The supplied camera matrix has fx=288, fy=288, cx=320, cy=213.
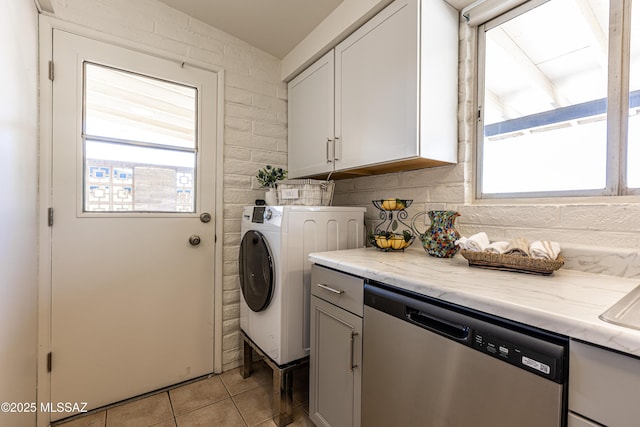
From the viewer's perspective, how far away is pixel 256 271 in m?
1.72

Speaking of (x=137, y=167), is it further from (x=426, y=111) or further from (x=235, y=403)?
(x=426, y=111)

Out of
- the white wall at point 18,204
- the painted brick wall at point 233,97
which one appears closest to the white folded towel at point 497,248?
the painted brick wall at point 233,97

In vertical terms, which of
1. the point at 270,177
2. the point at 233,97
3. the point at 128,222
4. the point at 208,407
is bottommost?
the point at 208,407

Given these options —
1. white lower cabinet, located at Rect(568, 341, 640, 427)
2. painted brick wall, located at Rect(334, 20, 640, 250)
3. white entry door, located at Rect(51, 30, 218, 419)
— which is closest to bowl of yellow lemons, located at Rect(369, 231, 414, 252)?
painted brick wall, located at Rect(334, 20, 640, 250)

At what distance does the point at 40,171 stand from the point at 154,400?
1.44 m

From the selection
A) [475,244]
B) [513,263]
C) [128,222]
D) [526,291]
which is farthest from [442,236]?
[128,222]

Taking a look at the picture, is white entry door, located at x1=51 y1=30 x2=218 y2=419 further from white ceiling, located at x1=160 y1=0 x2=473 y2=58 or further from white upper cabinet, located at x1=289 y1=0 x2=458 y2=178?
white upper cabinet, located at x1=289 y1=0 x2=458 y2=178

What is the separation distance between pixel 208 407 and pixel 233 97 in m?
2.01

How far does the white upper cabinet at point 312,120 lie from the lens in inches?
73.4

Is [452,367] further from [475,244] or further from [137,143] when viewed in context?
[137,143]

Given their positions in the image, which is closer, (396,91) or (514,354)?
(514,354)

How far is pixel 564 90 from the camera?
1.27 metres

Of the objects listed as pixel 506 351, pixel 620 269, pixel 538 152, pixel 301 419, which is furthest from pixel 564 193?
pixel 301 419

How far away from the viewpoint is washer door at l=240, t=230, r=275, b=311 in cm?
160
